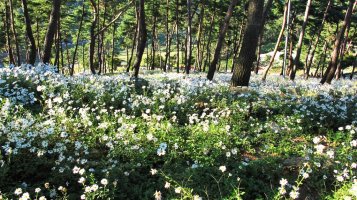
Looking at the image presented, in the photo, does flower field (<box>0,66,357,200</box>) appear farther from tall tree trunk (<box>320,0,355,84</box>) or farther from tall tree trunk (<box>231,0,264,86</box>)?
tall tree trunk (<box>320,0,355,84</box>)

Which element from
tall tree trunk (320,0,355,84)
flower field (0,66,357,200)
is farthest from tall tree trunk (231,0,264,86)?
tall tree trunk (320,0,355,84)

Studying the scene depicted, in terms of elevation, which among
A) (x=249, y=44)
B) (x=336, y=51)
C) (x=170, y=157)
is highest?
(x=249, y=44)

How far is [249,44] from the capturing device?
494 inches

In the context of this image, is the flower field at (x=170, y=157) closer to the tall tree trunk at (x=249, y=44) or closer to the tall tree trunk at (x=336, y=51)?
the tall tree trunk at (x=249, y=44)

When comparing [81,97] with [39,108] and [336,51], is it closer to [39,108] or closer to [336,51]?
[39,108]

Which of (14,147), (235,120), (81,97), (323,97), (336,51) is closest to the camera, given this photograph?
(14,147)

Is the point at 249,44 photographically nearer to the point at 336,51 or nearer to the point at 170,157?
the point at 170,157

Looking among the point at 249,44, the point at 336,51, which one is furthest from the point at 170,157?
the point at 336,51

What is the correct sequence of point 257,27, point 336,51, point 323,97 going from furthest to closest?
point 336,51
point 257,27
point 323,97

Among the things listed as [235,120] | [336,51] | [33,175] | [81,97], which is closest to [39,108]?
[81,97]

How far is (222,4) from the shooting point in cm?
4097

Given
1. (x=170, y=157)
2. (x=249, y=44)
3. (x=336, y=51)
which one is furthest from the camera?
(x=336, y=51)

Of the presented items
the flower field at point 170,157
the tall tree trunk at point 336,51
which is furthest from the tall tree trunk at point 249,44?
the tall tree trunk at point 336,51

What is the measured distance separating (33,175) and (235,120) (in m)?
4.71
